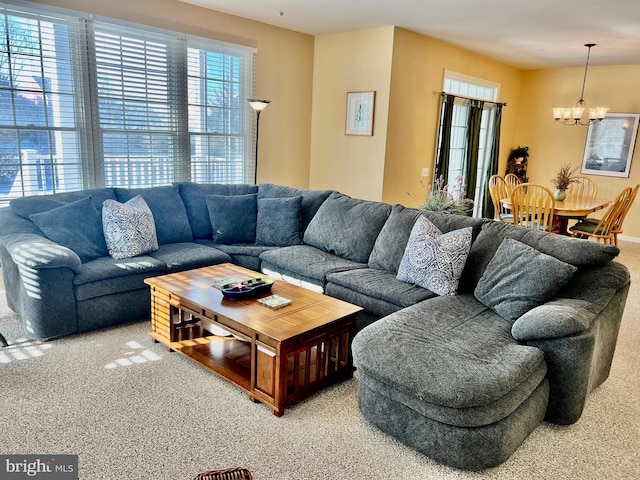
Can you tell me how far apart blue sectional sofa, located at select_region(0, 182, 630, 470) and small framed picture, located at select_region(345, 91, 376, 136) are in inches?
56.7

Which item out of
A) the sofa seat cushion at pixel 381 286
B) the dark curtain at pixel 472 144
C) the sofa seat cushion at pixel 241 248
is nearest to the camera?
the sofa seat cushion at pixel 381 286

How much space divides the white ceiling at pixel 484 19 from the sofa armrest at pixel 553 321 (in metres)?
2.89

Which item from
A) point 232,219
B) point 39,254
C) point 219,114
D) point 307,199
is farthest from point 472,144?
point 39,254

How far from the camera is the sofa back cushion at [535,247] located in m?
2.63

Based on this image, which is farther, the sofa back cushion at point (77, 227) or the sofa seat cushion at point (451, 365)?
the sofa back cushion at point (77, 227)

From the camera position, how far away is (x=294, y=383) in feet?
8.08

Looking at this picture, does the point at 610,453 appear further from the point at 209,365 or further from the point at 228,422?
the point at 209,365

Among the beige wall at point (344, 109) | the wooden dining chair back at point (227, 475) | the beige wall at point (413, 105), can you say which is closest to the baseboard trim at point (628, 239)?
the beige wall at point (413, 105)

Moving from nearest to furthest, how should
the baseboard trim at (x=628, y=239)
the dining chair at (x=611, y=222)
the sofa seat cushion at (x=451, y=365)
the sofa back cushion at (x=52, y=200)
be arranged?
the sofa seat cushion at (x=451, y=365), the sofa back cushion at (x=52, y=200), the dining chair at (x=611, y=222), the baseboard trim at (x=628, y=239)

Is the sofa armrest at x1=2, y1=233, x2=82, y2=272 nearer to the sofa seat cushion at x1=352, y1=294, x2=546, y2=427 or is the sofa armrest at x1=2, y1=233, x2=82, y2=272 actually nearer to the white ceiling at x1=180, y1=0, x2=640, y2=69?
the sofa seat cushion at x1=352, y1=294, x2=546, y2=427

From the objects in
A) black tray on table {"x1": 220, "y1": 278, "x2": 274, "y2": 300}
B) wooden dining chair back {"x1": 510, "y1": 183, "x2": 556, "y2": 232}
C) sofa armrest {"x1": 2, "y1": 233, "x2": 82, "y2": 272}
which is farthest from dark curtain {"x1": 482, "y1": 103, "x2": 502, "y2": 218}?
sofa armrest {"x1": 2, "y1": 233, "x2": 82, "y2": 272}

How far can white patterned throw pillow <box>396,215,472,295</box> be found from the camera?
2941 mm

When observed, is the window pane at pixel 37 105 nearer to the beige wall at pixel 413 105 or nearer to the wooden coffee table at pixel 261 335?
the wooden coffee table at pixel 261 335

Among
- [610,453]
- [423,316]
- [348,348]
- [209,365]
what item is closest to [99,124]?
[209,365]
